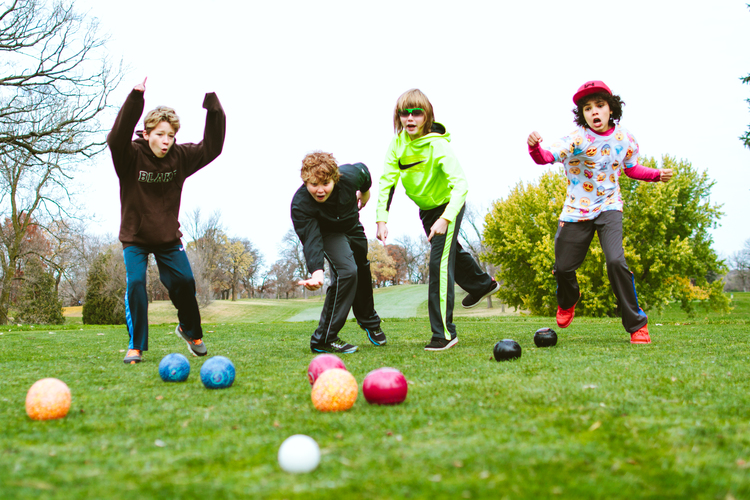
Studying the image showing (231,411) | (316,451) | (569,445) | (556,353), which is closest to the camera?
(316,451)

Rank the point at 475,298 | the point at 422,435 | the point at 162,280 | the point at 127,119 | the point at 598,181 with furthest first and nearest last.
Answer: the point at 475,298
the point at 598,181
the point at 162,280
the point at 127,119
the point at 422,435

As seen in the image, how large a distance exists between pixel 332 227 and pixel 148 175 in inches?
73.2

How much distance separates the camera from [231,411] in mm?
2688

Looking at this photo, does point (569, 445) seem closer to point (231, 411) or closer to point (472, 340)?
point (231, 411)

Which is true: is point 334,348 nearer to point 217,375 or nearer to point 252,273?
point 217,375

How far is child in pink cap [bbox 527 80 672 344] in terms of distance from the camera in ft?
17.7

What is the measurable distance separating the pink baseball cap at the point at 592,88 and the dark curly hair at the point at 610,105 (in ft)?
0.11

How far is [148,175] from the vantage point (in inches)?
194

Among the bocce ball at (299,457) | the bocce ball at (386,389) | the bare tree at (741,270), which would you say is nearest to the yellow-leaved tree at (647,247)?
the bocce ball at (386,389)

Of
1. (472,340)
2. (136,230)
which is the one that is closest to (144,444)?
(136,230)

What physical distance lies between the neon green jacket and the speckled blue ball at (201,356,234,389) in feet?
8.53

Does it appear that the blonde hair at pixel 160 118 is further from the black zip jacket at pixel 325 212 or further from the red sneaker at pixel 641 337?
the red sneaker at pixel 641 337

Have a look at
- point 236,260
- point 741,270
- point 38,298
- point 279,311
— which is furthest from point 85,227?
point 741,270

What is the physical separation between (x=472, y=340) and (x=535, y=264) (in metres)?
19.4
